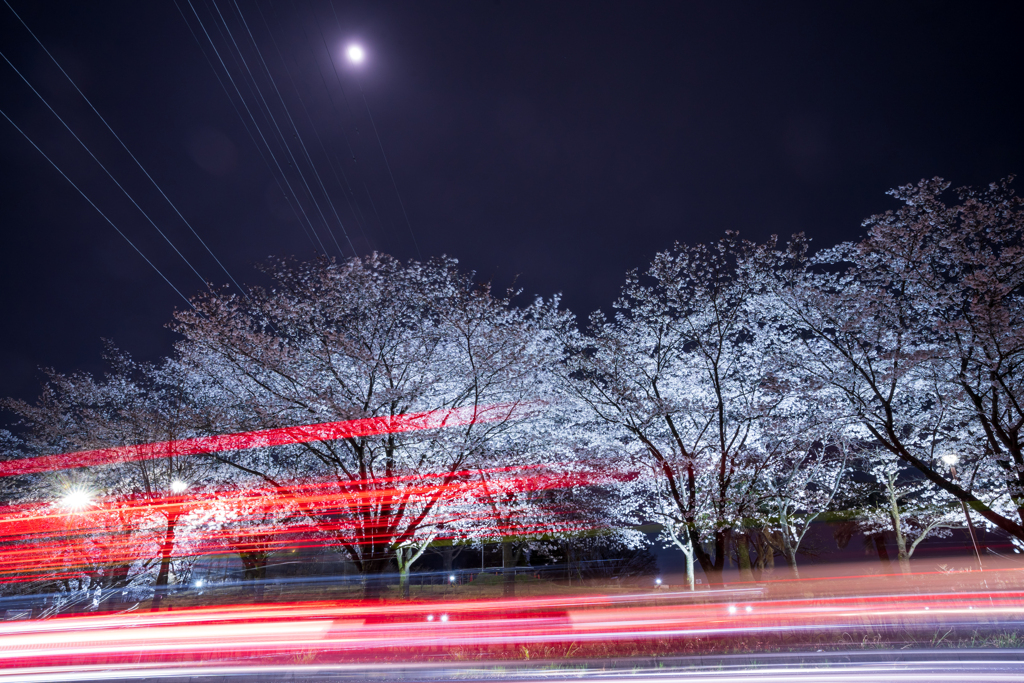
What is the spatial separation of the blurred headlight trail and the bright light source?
1717 cm

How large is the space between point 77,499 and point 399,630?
23990 mm

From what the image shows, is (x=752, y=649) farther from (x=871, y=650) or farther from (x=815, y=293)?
(x=815, y=293)

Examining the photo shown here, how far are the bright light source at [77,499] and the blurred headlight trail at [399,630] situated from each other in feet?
56.3

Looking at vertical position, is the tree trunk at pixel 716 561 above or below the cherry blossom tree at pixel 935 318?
below

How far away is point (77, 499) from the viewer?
86.3ft

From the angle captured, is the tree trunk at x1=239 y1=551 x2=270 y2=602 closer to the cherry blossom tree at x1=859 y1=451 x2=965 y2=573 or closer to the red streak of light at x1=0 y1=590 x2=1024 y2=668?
the red streak of light at x1=0 y1=590 x2=1024 y2=668

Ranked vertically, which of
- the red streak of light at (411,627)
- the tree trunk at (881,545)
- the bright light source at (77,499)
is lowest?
the tree trunk at (881,545)

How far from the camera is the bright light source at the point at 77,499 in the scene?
1033 inches

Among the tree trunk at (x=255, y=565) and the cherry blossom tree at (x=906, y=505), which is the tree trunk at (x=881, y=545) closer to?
the cherry blossom tree at (x=906, y=505)

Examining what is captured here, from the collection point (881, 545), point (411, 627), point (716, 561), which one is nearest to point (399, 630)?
point (411, 627)

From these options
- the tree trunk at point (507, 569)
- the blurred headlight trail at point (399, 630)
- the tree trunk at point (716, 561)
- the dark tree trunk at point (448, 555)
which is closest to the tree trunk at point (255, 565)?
the dark tree trunk at point (448, 555)

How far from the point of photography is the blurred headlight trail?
1059 centimetres

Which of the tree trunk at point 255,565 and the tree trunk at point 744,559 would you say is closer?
the tree trunk at point 744,559

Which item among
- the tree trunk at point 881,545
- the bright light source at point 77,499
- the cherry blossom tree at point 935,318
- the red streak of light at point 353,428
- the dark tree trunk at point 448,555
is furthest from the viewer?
the dark tree trunk at point 448,555
